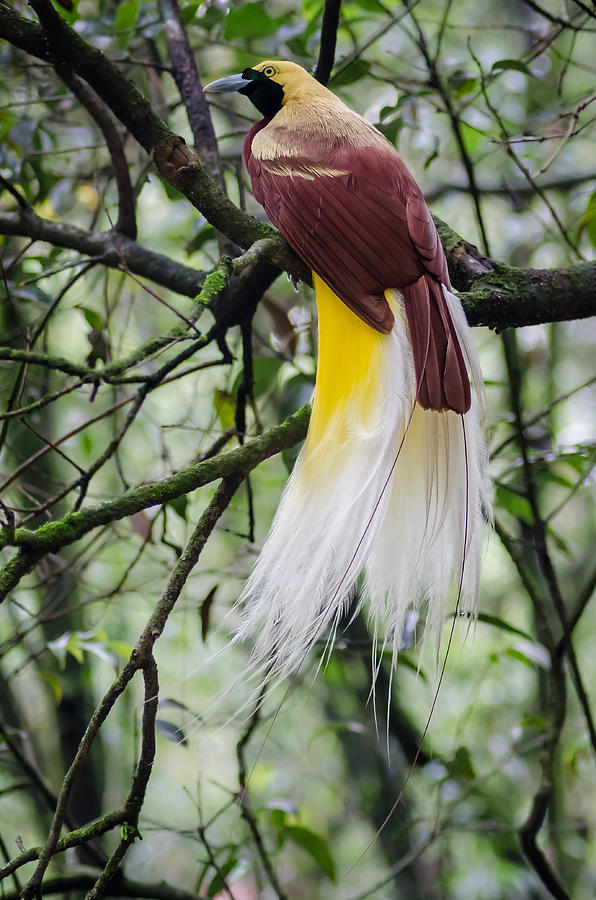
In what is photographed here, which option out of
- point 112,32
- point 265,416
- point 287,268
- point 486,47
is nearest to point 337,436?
point 287,268

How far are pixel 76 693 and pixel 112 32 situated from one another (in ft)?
5.78

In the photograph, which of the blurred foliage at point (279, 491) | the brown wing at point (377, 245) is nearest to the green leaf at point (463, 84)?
the blurred foliage at point (279, 491)

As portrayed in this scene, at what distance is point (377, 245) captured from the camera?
116 centimetres

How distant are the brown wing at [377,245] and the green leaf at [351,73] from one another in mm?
484

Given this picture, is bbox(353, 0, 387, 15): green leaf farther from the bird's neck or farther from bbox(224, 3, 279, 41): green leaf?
the bird's neck

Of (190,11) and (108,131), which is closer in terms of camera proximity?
(108,131)

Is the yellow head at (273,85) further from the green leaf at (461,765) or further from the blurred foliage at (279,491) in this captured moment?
the green leaf at (461,765)

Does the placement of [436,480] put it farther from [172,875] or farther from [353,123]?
[172,875]

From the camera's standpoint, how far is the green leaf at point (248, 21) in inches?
65.1

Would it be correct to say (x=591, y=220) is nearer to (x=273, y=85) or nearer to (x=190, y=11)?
(x=273, y=85)

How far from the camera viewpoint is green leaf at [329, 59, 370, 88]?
165 cm

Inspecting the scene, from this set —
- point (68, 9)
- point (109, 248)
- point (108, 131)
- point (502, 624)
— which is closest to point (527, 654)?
point (502, 624)

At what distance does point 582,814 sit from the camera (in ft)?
10.9

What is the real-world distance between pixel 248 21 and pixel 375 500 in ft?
3.76
